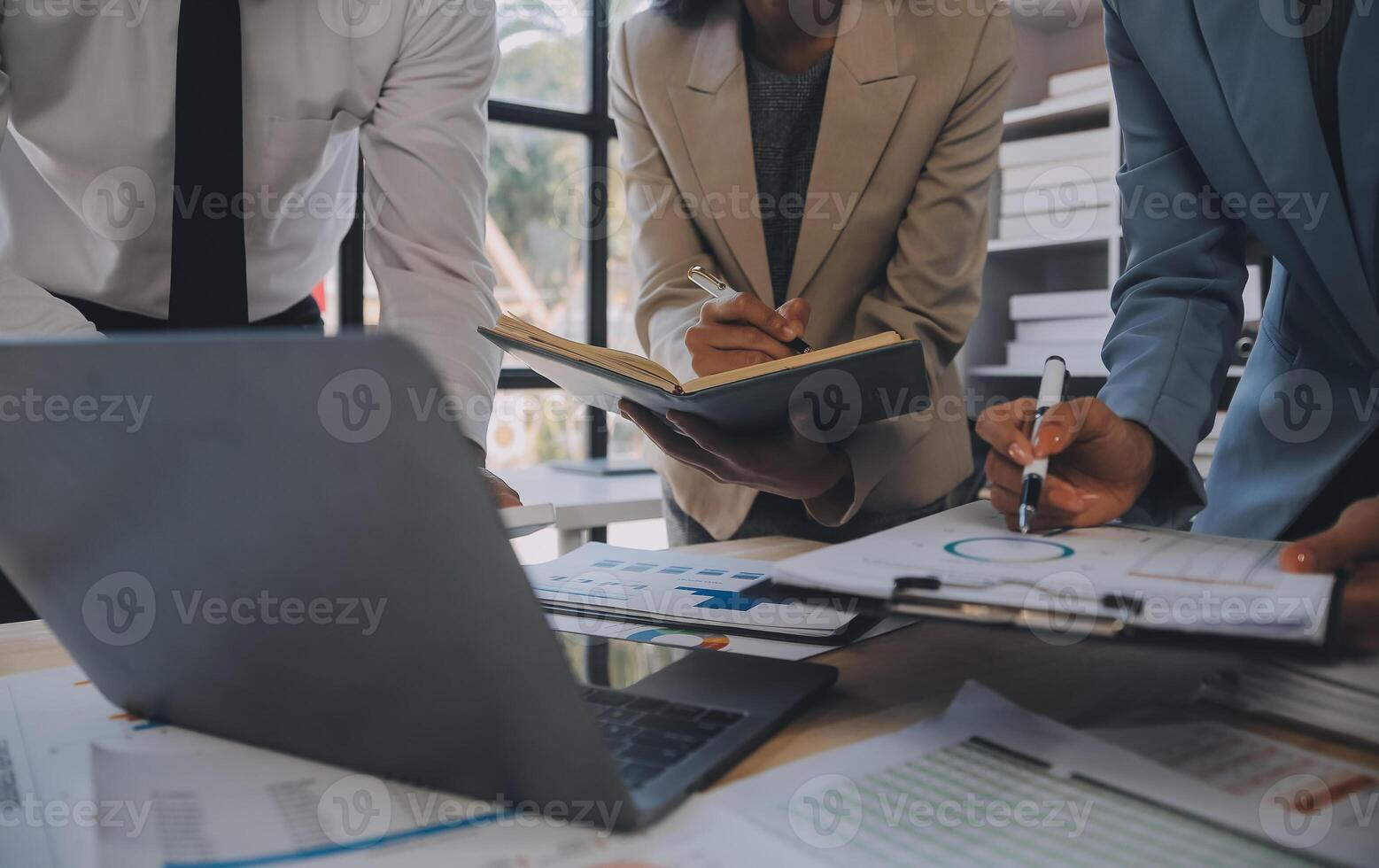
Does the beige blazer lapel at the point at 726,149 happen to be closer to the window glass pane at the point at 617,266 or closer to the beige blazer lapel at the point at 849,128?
the beige blazer lapel at the point at 849,128

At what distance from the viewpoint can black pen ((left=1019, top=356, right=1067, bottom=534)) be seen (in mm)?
702

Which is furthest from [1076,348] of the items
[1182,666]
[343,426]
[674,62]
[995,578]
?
[343,426]

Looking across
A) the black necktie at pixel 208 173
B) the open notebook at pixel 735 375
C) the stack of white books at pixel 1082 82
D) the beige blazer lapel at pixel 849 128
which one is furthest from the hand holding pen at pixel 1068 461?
the stack of white books at pixel 1082 82

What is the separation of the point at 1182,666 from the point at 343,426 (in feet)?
1.97

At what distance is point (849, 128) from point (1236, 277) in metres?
0.57

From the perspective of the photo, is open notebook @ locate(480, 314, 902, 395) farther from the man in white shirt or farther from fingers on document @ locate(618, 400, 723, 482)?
the man in white shirt

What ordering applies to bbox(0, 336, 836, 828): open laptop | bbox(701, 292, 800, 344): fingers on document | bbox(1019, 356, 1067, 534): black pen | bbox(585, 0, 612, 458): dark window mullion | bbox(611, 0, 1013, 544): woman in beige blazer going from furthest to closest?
bbox(585, 0, 612, 458): dark window mullion < bbox(611, 0, 1013, 544): woman in beige blazer < bbox(701, 292, 800, 344): fingers on document < bbox(1019, 356, 1067, 534): black pen < bbox(0, 336, 836, 828): open laptop

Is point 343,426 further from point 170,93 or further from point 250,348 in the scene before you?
point 170,93

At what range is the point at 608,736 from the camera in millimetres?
513

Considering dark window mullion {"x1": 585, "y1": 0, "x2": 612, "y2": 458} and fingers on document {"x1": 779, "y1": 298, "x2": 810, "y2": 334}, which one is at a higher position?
dark window mullion {"x1": 585, "y1": 0, "x2": 612, "y2": 458}

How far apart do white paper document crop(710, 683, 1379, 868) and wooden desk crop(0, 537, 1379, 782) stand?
32 mm

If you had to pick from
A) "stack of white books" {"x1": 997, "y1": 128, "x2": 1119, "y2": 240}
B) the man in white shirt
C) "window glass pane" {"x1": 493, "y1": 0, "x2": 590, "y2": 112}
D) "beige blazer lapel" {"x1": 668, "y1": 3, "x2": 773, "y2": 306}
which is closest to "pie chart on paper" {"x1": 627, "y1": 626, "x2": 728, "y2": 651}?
the man in white shirt

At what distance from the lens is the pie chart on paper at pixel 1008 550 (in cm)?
59

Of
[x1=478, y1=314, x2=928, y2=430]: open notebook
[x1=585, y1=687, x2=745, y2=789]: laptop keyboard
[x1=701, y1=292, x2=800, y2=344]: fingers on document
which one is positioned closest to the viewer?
[x1=585, y1=687, x2=745, y2=789]: laptop keyboard
